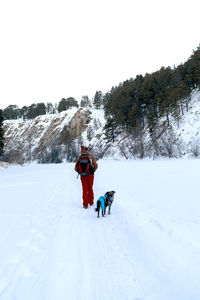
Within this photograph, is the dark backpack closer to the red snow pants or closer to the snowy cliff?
the red snow pants

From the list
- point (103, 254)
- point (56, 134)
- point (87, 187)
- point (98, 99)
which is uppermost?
point (98, 99)

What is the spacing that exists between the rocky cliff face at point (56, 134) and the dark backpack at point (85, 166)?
2488 inches

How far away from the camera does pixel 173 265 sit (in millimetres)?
2777

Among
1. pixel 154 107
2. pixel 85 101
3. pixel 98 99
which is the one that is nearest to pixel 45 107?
pixel 85 101

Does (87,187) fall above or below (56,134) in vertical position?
below

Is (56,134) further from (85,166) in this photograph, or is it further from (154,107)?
(85,166)

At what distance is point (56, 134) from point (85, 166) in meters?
86.6

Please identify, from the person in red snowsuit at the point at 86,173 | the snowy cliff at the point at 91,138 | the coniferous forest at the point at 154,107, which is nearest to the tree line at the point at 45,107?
the snowy cliff at the point at 91,138

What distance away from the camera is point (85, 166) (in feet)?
21.0

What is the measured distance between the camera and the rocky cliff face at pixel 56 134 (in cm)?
7706

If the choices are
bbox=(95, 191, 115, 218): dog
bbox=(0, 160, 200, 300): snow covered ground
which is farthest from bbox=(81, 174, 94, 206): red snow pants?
bbox=(95, 191, 115, 218): dog

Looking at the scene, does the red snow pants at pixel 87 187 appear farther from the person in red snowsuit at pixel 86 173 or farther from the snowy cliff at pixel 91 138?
the snowy cliff at pixel 91 138

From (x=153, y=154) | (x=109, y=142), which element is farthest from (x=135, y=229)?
(x=109, y=142)

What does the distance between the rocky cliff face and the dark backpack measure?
63183 millimetres
